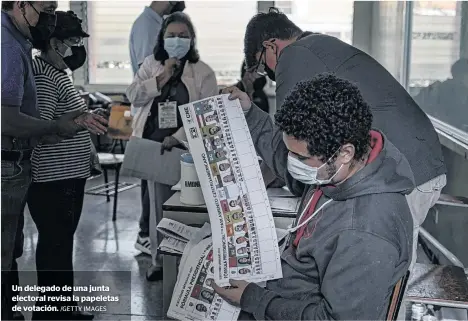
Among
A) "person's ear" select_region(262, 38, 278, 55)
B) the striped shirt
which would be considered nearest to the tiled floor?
the striped shirt

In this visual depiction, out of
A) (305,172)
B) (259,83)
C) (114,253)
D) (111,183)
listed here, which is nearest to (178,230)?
(305,172)

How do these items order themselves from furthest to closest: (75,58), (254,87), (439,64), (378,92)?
(254,87), (439,64), (75,58), (378,92)

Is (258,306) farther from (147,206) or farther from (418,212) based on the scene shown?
(147,206)

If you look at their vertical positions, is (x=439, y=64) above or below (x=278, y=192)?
above

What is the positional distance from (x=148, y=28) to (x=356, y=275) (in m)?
2.76

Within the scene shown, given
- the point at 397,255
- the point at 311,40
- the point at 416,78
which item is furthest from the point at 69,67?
the point at 416,78

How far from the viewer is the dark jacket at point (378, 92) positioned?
5.59ft

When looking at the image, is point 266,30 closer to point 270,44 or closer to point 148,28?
point 270,44

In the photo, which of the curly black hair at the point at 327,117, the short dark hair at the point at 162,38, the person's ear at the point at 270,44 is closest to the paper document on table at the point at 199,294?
the curly black hair at the point at 327,117

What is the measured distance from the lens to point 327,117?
1.17 m

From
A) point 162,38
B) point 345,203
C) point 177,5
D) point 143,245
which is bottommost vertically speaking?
point 143,245

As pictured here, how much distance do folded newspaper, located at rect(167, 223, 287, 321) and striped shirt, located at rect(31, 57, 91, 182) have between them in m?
0.90

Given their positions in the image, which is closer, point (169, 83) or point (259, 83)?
point (169, 83)

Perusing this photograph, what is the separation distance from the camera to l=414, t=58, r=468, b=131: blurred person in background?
2.71m
